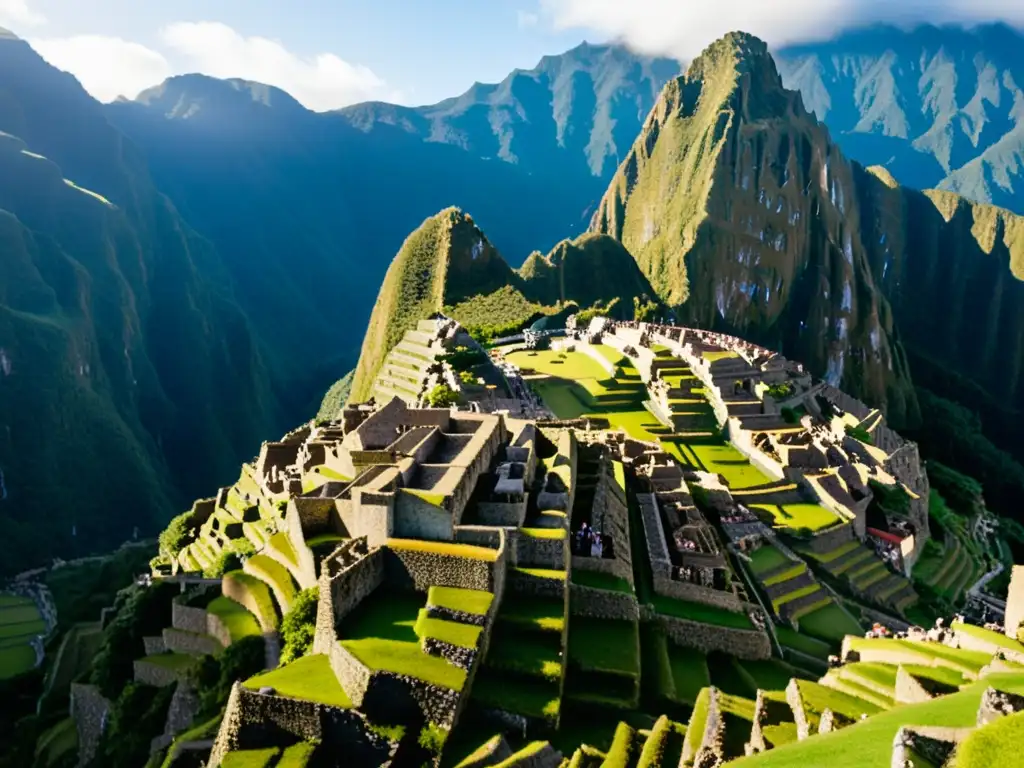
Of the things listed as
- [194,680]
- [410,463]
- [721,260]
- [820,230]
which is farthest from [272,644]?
[820,230]

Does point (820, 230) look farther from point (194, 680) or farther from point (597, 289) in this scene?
point (194, 680)

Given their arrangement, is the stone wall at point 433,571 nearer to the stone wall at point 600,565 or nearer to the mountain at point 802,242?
the stone wall at point 600,565

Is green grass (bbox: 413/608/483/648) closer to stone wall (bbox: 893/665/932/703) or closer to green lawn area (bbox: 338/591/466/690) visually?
green lawn area (bbox: 338/591/466/690)

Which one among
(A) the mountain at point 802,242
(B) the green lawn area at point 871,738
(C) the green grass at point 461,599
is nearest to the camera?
(B) the green lawn area at point 871,738

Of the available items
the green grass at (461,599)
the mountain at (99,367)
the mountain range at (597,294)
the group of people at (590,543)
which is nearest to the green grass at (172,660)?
the green grass at (461,599)

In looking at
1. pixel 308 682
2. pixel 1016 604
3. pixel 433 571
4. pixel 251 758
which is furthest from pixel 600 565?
pixel 1016 604

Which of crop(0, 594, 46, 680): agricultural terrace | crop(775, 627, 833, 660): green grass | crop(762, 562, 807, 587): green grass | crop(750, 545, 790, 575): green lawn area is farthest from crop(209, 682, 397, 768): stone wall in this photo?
crop(0, 594, 46, 680): agricultural terrace

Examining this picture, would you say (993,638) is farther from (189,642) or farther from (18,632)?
(18,632)
